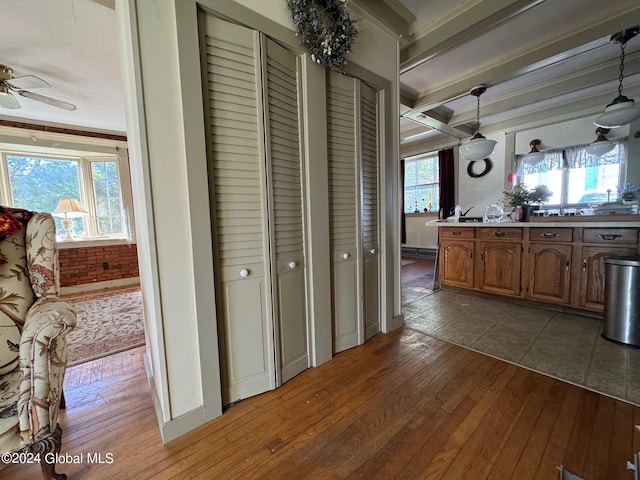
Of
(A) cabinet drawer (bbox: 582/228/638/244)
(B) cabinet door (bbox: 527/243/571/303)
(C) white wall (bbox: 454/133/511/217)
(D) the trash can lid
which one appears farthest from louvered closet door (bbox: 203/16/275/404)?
(C) white wall (bbox: 454/133/511/217)

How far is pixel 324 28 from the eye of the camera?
1555 millimetres

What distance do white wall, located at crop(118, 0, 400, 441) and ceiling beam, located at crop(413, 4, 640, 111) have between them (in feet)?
9.81

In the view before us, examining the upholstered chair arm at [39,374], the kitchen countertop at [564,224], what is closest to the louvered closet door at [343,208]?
the upholstered chair arm at [39,374]

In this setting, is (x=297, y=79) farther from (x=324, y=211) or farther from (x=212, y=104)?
(x=324, y=211)

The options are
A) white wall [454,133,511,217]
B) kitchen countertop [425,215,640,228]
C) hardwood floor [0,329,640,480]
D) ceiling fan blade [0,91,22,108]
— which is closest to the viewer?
hardwood floor [0,329,640,480]

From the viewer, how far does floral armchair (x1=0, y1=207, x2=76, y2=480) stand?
0.94 m

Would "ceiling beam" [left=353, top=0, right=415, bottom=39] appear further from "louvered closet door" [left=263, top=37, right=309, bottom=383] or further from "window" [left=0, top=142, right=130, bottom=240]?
"window" [left=0, top=142, right=130, bottom=240]

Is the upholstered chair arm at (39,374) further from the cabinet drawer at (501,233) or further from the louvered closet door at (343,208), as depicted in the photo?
the cabinet drawer at (501,233)

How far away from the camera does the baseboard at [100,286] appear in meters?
4.10

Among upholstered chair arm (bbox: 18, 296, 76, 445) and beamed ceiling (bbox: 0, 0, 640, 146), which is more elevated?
beamed ceiling (bbox: 0, 0, 640, 146)

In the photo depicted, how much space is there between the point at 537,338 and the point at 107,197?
20.4 ft

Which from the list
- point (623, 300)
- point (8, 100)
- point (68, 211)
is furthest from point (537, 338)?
point (68, 211)

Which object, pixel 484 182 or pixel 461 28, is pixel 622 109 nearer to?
pixel 461 28

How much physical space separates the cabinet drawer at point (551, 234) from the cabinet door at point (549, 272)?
2.4 inches
